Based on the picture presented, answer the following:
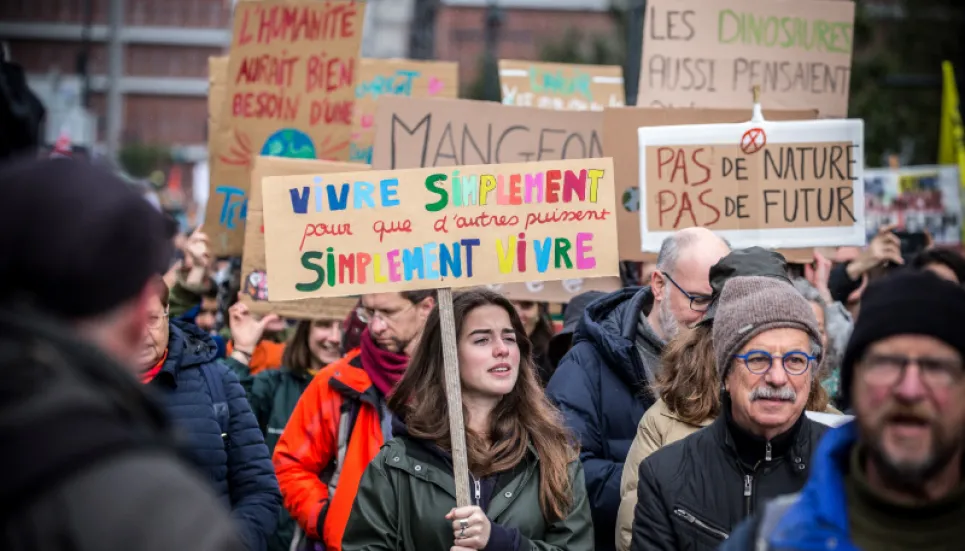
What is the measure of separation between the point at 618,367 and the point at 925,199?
6067 millimetres

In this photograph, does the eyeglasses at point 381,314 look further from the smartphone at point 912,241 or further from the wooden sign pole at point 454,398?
the smartphone at point 912,241

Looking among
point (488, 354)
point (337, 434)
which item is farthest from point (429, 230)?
point (337, 434)

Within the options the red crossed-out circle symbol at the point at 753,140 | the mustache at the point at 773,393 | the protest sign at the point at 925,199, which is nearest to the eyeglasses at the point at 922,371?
the mustache at the point at 773,393

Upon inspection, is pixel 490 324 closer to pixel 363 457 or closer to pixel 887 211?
pixel 363 457

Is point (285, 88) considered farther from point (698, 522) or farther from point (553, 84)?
point (698, 522)

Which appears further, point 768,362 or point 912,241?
point 912,241

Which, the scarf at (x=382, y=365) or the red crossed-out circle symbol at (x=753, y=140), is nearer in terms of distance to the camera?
the scarf at (x=382, y=365)

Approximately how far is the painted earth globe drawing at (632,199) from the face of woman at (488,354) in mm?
2192

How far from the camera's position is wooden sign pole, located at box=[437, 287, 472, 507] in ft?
12.8

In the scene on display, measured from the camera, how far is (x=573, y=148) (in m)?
7.01

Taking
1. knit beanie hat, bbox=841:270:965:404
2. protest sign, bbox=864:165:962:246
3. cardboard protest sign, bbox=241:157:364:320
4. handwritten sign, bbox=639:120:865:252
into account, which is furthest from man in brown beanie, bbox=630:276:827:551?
protest sign, bbox=864:165:962:246

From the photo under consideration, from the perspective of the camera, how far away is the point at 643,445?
404cm

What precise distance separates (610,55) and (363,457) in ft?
97.8

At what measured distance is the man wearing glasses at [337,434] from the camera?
16.0 ft
